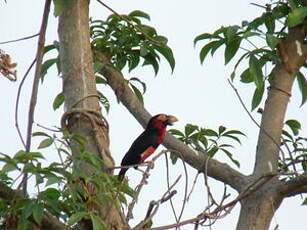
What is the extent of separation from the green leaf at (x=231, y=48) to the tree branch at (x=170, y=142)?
447mm

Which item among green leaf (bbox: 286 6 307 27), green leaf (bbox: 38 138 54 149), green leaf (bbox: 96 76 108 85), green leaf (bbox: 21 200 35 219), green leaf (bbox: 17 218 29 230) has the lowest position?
green leaf (bbox: 17 218 29 230)

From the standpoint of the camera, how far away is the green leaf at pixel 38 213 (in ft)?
5.89

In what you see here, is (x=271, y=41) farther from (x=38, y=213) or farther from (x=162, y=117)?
(x=162, y=117)

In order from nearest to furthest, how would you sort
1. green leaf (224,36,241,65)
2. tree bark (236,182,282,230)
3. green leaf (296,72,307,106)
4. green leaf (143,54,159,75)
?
tree bark (236,182,282,230), green leaf (224,36,241,65), green leaf (296,72,307,106), green leaf (143,54,159,75)

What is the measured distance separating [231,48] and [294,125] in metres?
0.57

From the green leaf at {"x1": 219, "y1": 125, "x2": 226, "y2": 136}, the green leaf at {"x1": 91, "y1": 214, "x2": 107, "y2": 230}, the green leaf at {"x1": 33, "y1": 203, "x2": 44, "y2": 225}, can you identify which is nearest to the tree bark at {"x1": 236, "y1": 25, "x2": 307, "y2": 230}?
the green leaf at {"x1": 219, "y1": 125, "x2": 226, "y2": 136}

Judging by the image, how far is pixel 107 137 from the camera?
7.60ft

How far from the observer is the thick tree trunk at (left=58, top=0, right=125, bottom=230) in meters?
2.24

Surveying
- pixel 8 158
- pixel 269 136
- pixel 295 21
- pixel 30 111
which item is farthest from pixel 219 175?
pixel 8 158

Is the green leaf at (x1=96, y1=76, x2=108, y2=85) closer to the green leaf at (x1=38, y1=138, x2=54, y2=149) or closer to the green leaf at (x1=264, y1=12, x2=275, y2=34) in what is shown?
the green leaf at (x1=264, y1=12, x2=275, y2=34)

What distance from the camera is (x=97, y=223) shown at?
1938 millimetres

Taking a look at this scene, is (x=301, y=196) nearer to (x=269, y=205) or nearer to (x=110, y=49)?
(x=269, y=205)

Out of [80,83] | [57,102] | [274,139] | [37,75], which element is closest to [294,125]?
[274,139]

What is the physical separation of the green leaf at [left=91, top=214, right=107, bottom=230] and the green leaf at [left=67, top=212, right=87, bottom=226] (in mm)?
29
